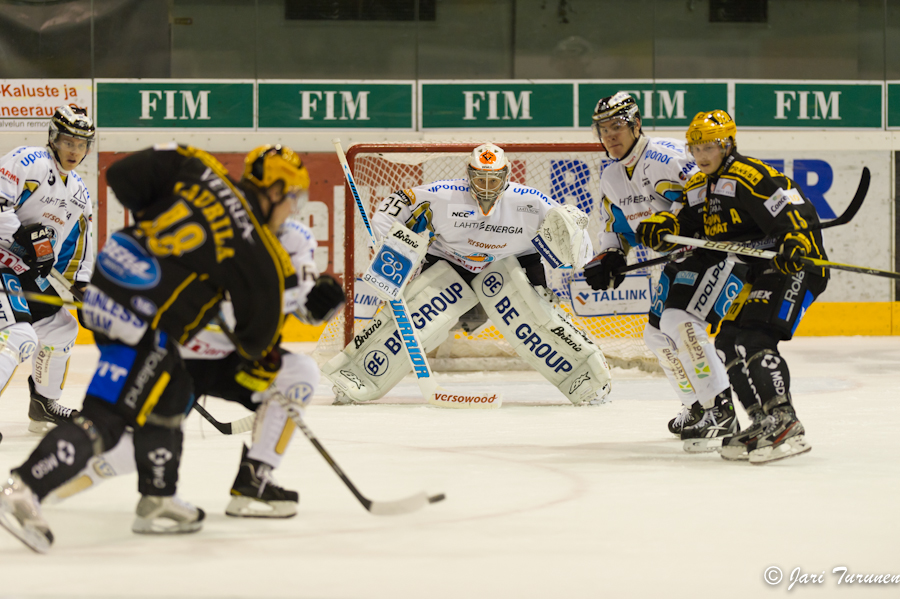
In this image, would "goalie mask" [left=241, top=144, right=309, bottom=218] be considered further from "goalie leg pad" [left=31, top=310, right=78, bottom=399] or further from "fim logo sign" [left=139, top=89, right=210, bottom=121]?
"fim logo sign" [left=139, top=89, right=210, bottom=121]

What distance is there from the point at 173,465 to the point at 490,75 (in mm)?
7036

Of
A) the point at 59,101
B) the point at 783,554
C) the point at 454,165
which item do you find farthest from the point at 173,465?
the point at 59,101

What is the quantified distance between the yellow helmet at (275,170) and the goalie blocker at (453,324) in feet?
8.95

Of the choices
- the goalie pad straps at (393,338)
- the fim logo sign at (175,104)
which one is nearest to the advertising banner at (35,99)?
the fim logo sign at (175,104)

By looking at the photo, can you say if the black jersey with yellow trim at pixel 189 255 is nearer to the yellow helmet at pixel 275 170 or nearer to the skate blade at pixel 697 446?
the yellow helmet at pixel 275 170

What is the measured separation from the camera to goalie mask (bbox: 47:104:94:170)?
385 cm

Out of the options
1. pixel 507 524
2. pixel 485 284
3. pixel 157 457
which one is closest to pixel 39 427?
pixel 157 457

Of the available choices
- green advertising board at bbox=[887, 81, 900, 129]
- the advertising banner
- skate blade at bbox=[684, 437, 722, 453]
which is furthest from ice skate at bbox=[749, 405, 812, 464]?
the advertising banner

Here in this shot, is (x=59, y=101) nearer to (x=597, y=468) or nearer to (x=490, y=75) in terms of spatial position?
(x=490, y=75)

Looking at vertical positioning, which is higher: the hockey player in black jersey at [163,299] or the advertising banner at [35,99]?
the advertising banner at [35,99]

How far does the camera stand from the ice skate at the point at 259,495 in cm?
242

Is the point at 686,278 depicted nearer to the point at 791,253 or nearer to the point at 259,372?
the point at 791,253

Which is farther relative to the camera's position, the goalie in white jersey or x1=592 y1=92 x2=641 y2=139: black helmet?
the goalie in white jersey

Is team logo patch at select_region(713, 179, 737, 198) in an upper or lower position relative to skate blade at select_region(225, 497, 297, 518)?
upper
